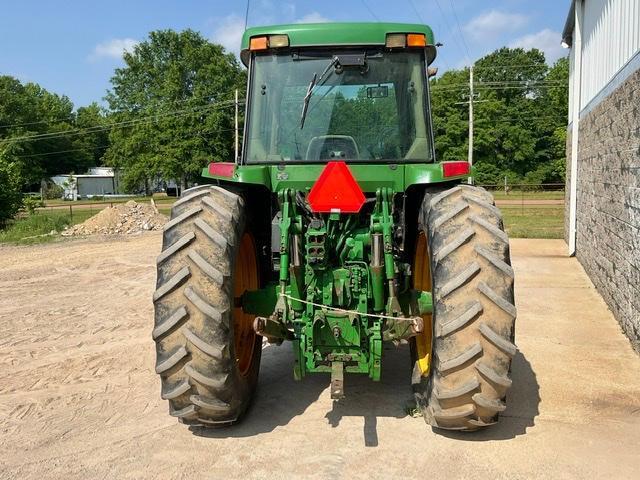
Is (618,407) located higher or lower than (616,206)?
lower

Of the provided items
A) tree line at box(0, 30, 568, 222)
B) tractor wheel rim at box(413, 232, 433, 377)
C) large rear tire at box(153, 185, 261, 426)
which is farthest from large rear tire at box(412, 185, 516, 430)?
tree line at box(0, 30, 568, 222)

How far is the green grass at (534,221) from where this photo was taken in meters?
16.7

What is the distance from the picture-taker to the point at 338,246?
4.12m

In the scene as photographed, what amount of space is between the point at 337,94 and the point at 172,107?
149 feet

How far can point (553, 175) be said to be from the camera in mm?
49875

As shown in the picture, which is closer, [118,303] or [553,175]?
[118,303]

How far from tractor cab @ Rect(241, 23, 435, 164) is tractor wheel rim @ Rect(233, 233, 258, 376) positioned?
0.70m

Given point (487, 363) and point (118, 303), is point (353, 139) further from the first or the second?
point (118, 303)

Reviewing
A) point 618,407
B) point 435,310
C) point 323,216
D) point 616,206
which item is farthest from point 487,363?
point 616,206

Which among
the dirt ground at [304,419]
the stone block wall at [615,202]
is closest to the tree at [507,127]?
the stone block wall at [615,202]

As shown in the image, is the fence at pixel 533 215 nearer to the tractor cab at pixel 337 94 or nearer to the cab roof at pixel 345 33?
the tractor cab at pixel 337 94

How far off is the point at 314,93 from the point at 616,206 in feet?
15.3

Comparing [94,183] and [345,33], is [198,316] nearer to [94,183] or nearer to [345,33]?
[345,33]

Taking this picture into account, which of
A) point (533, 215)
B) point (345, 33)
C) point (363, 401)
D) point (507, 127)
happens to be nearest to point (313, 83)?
point (345, 33)
